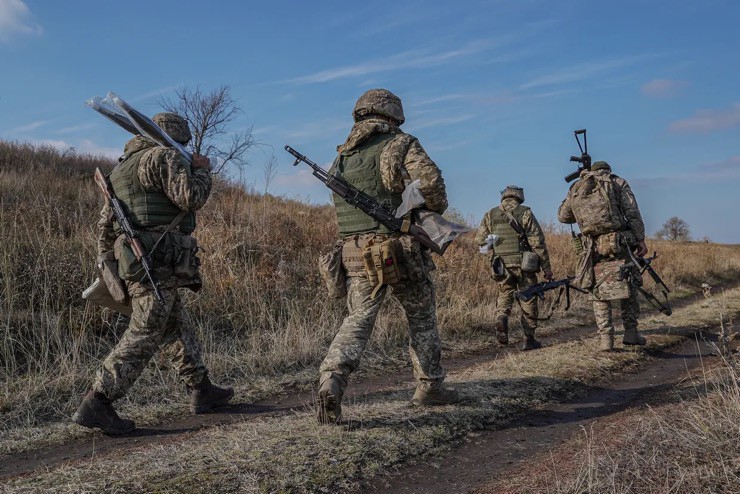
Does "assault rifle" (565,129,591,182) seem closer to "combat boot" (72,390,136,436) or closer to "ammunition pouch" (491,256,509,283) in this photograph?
"ammunition pouch" (491,256,509,283)

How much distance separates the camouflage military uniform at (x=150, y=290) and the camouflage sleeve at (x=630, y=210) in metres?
5.03

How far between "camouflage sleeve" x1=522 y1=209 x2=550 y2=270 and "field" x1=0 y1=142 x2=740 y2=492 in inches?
47.8

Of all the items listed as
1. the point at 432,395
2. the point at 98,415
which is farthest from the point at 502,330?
the point at 98,415

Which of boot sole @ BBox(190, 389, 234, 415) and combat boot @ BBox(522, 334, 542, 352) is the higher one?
boot sole @ BBox(190, 389, 234, 415)

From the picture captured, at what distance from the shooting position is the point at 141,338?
4.22 meters

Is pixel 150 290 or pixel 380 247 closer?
pixel 380 247

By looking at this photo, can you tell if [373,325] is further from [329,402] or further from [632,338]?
[632,338]

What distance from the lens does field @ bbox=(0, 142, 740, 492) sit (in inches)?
129

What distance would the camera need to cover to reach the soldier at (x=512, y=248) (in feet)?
26.9

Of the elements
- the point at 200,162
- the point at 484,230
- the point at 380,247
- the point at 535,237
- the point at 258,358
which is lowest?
the point at 258,358

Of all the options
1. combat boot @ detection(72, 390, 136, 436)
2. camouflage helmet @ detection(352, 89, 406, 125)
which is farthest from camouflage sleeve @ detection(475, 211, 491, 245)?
combat boot @ detection(72, 390, 136, 436)

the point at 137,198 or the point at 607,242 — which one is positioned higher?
the point at 137,198

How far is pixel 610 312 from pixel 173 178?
5266 mm

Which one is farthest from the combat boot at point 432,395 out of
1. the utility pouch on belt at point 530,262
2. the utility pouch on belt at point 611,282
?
the utility pouch on belt at point 530,262
